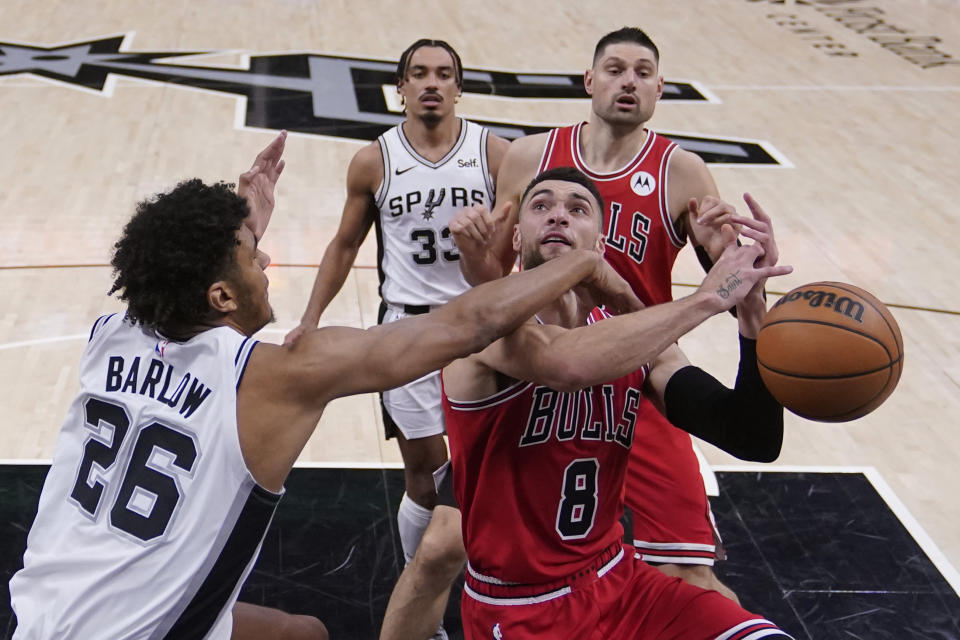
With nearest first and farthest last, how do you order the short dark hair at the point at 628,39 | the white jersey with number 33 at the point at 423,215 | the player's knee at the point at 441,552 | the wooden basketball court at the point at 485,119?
the player's knee at the point at 441,552, the short dark hair at the point at 628,39, the white jersey with number 33 at the point at 423,215, the wooden basketball court at the point at 485,119

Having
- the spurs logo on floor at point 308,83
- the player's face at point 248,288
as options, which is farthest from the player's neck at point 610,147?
the spurs logo on floor at point 308,83

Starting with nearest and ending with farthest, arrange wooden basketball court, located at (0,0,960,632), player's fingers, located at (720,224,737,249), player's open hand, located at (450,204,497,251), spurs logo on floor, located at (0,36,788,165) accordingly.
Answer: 1. player's open hand, located at (450,204,497,251)
2. player's fingers, located at (720,224,737,249)
3. wooden basketball court, located at (0,0,960,632)
4. spurs logo on floor, located at (0,36,788,165)

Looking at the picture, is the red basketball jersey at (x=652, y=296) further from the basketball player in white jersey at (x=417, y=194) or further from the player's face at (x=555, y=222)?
the player's face at (x=555, y=222)

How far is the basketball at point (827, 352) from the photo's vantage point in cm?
358

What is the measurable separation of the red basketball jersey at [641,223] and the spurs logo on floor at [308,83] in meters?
6.14

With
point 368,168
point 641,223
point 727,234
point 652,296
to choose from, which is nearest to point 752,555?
point 652,296

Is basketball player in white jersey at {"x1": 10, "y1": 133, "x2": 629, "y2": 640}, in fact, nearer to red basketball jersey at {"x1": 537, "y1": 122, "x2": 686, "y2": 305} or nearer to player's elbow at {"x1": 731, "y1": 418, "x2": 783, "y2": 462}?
player's elbow at {"x1": 731, "y1": 418, "x2": 783, "y2": 462}

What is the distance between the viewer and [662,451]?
4633 millimetres

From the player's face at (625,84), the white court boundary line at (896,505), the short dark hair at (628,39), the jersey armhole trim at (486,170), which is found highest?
the short dark hair at (628,39)

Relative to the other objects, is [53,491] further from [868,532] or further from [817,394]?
[868,532]

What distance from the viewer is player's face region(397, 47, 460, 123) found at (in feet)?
18.7

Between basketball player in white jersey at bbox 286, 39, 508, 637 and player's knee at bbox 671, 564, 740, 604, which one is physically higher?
basketball player in white jersey at bbox 286, 39, 508, 637

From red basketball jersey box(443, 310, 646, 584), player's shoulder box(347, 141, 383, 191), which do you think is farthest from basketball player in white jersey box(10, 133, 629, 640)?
player's shoulder box(347, 141, 383, 191)

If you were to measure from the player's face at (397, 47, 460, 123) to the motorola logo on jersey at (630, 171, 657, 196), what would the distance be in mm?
1172
